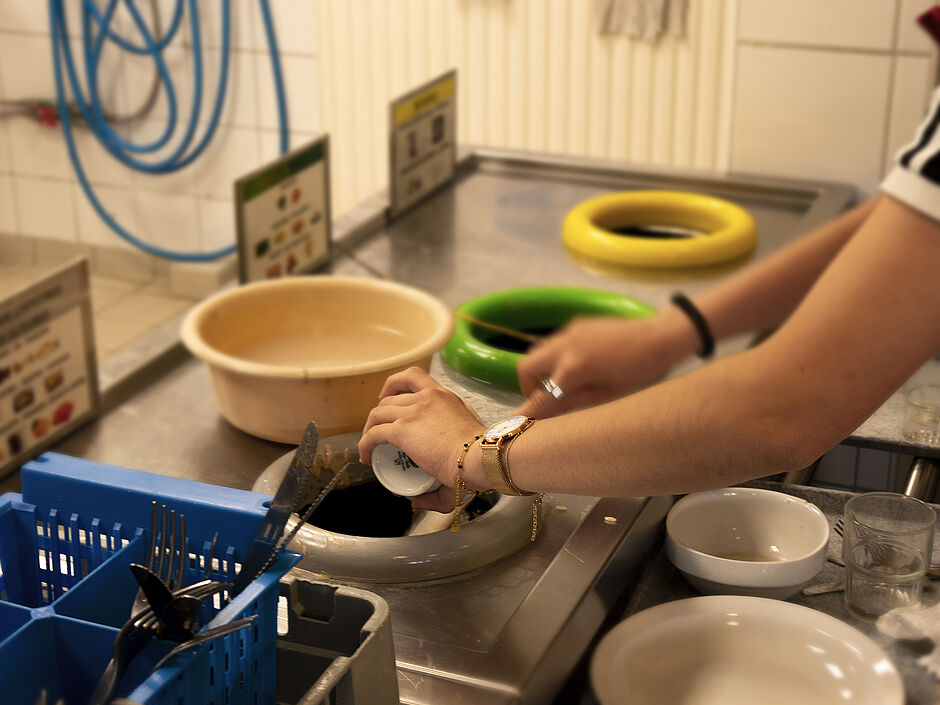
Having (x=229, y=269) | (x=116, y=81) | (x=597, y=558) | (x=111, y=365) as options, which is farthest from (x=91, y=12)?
(x=597, y=558)

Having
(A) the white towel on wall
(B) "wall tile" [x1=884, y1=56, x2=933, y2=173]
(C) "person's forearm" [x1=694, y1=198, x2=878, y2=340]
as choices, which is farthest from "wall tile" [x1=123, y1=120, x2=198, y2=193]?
(C) "person's forearm" [x1=694, y1=198, x2=878, y2=340]

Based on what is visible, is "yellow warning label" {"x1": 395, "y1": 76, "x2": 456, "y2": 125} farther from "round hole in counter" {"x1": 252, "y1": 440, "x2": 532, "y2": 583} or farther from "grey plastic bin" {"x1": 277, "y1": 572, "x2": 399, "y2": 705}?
"grey plastic bin" {"x1": 277, "y1": 572, "x2": 399, "y2": 705}

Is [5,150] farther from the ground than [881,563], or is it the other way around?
[881,563]

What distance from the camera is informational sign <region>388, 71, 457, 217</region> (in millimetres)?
1900

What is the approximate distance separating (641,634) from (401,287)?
22.7 inches

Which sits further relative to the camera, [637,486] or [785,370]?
[637,486]

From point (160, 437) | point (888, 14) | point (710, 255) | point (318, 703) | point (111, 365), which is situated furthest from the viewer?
point (888, 14)

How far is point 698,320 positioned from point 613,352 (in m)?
0.07

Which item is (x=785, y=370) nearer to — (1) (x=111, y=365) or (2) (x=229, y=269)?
(1) (x=111, y=365)

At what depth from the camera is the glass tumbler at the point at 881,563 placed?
3.23ft

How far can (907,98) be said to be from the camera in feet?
6.48

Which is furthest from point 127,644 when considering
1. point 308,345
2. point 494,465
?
point 308,345

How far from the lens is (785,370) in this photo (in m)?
0.72

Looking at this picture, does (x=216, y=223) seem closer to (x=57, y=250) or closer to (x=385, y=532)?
(x=57, y=250)
